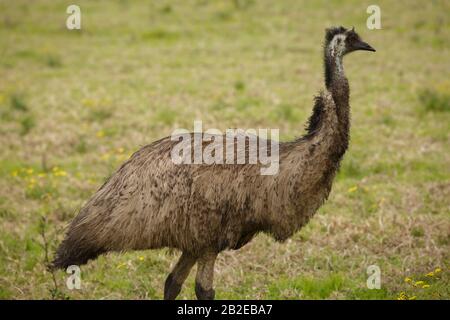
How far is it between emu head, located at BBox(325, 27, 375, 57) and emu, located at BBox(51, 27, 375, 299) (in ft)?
0.18

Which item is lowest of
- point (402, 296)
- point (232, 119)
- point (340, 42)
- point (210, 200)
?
point (402, 296)

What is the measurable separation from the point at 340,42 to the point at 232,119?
607 cm

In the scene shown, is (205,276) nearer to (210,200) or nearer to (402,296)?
(210,200)

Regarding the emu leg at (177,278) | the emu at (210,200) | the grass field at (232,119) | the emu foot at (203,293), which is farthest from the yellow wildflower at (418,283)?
the emu leg at (177,278)

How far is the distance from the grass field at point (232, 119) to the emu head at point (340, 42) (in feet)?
7.15

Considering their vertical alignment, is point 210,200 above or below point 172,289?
above

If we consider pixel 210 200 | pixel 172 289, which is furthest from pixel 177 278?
pixel 210 200

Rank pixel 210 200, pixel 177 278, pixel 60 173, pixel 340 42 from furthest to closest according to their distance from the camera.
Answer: pixel 60 173
pixel 177 278
pixel 340 42
pixel 210 200

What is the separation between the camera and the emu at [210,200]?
5.60 m

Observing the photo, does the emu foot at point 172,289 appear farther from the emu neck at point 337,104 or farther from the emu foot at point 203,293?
the emu neck at point 337,104

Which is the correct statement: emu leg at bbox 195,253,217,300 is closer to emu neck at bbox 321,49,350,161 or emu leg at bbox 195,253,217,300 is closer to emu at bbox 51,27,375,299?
emu at bbox 51,27,375,299

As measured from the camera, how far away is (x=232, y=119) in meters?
12.0

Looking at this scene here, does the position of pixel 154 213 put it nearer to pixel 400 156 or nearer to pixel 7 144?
pixel 400 156

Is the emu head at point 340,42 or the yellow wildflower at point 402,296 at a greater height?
the emu head at point 340,42
